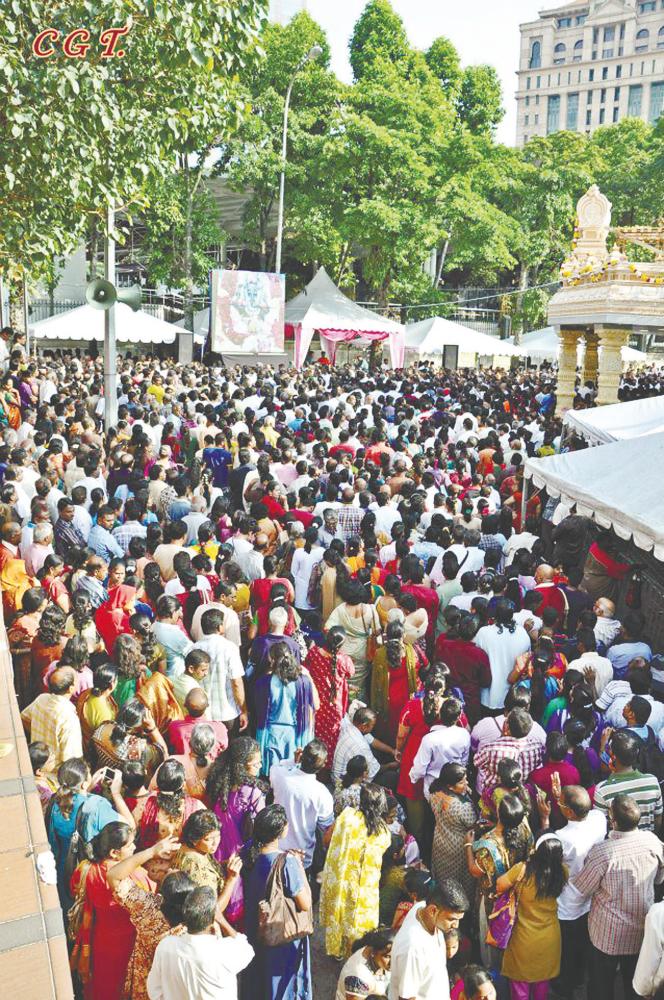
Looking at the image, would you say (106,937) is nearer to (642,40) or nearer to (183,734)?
(183,734)

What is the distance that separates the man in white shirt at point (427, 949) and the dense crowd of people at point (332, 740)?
11 millimetres

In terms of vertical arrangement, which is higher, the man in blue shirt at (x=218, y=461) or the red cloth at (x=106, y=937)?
the man in blue shirt at (x=218, y=461)

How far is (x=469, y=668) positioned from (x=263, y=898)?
242 centimetres

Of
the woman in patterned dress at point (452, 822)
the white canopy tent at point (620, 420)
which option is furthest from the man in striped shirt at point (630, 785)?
the white canopy tent at point (620, 420)

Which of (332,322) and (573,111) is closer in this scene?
(332,322)

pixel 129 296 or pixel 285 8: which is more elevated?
pixel 285 8

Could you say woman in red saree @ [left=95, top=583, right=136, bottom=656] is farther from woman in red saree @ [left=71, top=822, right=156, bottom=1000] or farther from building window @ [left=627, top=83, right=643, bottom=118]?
building window @ [left=627, top=83, right=643, bottom=118]

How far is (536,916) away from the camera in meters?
3.62

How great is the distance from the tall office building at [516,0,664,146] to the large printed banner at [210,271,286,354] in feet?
228

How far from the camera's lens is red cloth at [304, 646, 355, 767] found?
518cm

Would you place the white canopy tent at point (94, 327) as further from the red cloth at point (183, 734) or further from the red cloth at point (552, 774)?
the red cloth at point (552, 774)

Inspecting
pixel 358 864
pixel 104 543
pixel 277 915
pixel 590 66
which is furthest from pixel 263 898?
pixel 590 66

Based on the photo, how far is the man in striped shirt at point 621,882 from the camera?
11.8 ft

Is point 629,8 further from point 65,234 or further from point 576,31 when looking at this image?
point 65,234
